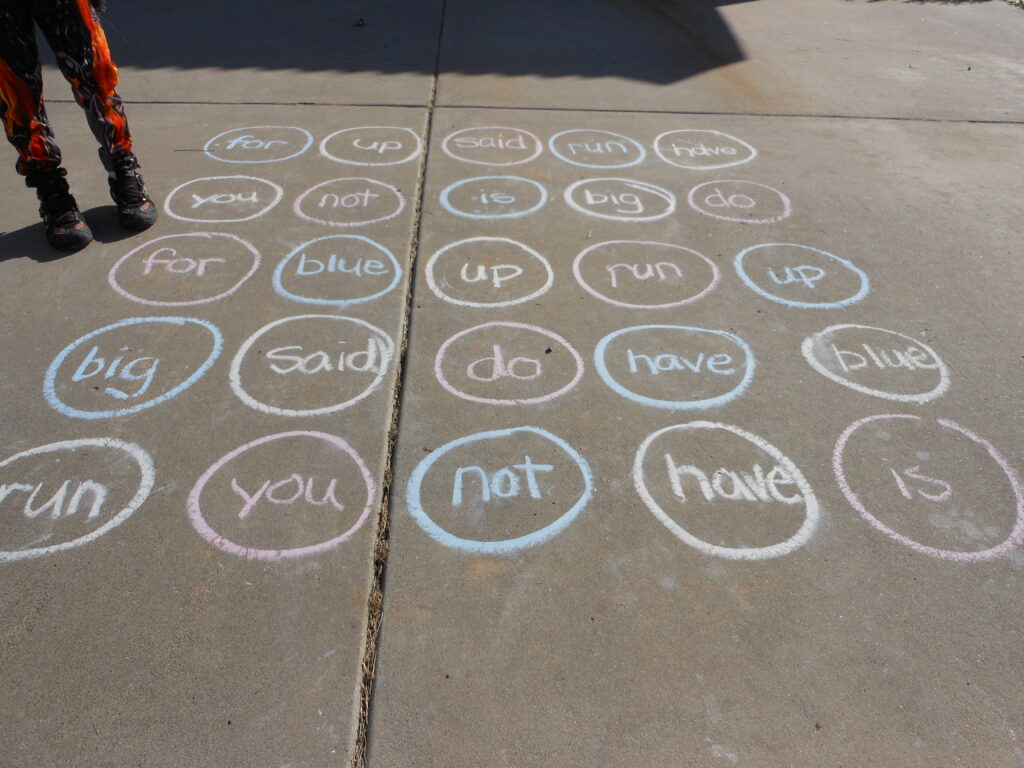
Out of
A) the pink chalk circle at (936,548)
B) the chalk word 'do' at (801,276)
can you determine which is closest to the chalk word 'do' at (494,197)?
the chalk word 'do' at (801,276)

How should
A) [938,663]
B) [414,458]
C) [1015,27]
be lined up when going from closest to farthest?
[938,663]
[414,458]
[1015,27]

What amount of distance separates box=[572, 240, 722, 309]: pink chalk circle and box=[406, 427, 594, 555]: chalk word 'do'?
85cm

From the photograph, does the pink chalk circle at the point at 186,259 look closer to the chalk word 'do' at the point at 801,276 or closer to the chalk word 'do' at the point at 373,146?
the chalk word 'do' at the point at 373,146

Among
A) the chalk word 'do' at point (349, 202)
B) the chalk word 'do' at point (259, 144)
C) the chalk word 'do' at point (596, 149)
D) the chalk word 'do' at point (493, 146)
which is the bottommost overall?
the chalk word 'do' at point (259, 144)

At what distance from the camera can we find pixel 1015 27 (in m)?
6.64

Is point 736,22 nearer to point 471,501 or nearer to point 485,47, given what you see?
point 485,47

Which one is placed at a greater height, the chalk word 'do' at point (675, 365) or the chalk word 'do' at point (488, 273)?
the chalk word 'do' at point (675, 365)

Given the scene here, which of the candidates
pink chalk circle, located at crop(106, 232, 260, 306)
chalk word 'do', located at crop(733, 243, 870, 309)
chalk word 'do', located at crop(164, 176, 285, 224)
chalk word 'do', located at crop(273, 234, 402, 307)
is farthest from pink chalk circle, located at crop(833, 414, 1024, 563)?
chalk word 'do', located at crop(164, 176, 285, 224)

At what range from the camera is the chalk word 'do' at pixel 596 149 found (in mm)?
3926

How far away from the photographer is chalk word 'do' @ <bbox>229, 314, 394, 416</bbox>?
2.30 m

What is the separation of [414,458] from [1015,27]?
25.6 ft

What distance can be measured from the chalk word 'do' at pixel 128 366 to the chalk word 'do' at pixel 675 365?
57.7 inches

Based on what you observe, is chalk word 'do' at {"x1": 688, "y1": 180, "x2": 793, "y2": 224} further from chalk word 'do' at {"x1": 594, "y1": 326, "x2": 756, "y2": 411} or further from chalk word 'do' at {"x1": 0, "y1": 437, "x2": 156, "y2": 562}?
chalk word 'do' at {"x1": 0, "y1": 437, "x2": 156, "y2": 562}

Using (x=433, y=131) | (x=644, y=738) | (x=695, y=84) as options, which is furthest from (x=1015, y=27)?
(x=644, y=738)
